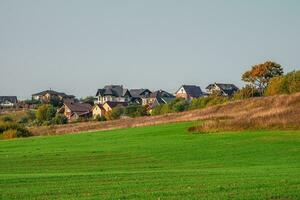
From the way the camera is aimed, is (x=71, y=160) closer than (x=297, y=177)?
No

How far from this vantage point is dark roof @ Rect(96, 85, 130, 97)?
7564 inches

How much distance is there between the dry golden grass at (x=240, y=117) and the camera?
5633 centimetres

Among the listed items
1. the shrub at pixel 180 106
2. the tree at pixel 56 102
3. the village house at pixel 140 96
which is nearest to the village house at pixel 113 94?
the village house at pixel 140 96

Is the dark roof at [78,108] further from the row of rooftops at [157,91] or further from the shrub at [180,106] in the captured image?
the shrub at [180,106]

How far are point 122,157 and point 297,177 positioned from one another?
60.7ft

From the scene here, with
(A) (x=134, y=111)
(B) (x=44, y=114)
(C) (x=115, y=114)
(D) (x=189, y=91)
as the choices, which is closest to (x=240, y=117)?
(C) (x=115, y=114)

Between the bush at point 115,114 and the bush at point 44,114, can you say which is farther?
the bush at point 44,114

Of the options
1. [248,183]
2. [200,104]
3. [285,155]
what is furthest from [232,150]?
[200,104]

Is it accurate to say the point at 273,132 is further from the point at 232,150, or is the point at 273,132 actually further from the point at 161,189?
the point at 161,189

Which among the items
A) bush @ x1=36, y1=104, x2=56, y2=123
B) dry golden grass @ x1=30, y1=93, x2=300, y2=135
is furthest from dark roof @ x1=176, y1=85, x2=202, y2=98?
dry golden grass @ x1=30, y1=93, x2=300, y2=135

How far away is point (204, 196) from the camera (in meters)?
17.6

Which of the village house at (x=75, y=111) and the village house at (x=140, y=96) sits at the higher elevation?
the village house at (x=140, y=96)

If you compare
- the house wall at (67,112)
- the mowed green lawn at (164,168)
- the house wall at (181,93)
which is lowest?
the mowed green lawn at (164,168)

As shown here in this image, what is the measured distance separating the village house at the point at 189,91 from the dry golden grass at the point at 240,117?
106543mm
